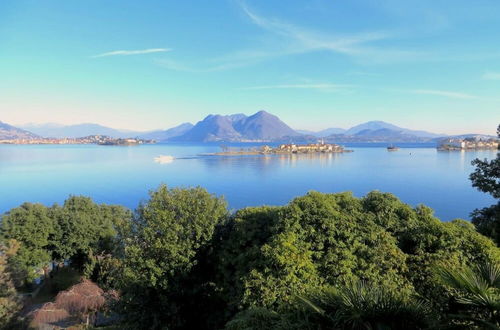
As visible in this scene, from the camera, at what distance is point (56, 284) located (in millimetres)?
17906

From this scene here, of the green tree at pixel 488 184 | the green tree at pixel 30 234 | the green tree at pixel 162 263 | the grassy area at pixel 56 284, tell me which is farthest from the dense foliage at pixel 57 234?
the green tree at pixel 488 184

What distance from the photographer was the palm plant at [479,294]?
10.7 ft

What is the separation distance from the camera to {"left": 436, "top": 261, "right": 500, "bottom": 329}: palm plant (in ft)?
10.7

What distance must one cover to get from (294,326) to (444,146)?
158 m

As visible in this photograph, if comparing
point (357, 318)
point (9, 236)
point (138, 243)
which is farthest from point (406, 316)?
point (9, 236)

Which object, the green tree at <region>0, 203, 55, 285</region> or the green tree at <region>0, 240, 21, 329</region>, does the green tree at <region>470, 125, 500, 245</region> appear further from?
the green tree at <region>0, 203, 55, 285</region>

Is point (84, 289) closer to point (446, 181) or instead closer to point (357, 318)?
point (357, 318)

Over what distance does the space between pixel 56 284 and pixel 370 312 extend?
19.4 m

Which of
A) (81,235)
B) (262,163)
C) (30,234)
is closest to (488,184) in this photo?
(81,235)

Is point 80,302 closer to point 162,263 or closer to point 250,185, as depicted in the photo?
point 162,263

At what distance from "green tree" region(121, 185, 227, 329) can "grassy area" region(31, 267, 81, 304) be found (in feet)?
36.4

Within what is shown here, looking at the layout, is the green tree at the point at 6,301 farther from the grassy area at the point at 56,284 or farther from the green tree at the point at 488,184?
the green tree at the point at 488,184

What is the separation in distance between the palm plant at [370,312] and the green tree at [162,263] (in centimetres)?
585

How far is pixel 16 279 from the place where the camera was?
1342 centimetres
